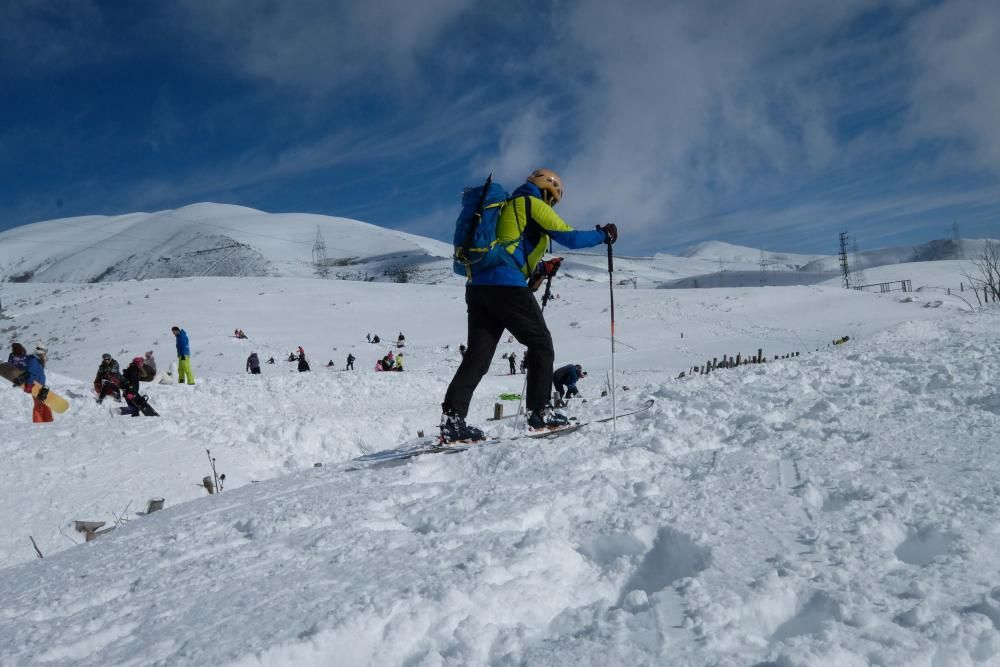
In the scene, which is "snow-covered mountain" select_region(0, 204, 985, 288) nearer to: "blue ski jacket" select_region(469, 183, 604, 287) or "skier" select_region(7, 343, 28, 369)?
"skier" select_region(7, 343, 28, 369)

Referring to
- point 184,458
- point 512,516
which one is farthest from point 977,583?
point 184,458

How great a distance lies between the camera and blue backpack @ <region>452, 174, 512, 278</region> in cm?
450

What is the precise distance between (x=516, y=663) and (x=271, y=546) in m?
1.54

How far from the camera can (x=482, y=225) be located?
14.8 feet

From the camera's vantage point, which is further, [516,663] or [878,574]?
[878,574]

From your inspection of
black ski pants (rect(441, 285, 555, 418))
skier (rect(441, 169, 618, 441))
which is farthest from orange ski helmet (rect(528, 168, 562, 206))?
black ski pants (rect(441, 285, 555, 418))

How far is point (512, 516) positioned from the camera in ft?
9.13

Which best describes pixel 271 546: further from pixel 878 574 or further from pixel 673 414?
pixel 673 414

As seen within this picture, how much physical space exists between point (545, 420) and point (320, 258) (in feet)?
422

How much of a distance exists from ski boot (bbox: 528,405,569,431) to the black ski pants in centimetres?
6

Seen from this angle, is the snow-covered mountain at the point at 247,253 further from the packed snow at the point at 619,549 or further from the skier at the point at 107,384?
the packed snow at the point at 619,549

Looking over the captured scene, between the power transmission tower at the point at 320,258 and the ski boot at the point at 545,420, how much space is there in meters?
109

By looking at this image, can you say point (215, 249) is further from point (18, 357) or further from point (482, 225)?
point (482, 225)

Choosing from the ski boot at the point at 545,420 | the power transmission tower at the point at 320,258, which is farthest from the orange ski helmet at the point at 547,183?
the power transmission tower at the point at 320,258
